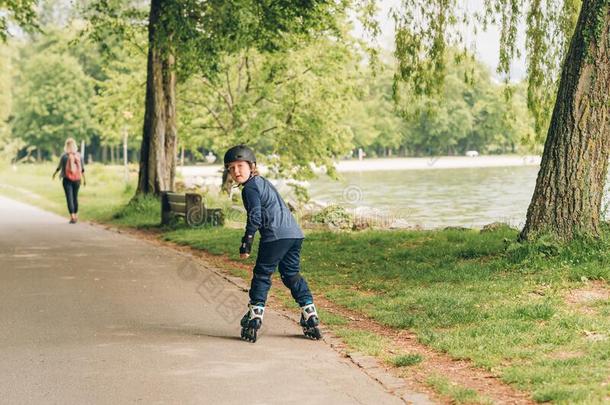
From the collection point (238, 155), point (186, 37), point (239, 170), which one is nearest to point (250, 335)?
point (239, 170)

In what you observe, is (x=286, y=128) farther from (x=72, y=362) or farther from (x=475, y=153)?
(x=475, y=153)

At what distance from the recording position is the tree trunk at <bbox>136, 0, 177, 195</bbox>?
69.4ft

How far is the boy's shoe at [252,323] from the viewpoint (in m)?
7.33

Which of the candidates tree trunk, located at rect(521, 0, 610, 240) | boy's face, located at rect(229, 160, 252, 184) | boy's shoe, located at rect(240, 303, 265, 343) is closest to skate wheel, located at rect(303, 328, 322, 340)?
boy's shoe, located at rect(240, 303, 265, 343)

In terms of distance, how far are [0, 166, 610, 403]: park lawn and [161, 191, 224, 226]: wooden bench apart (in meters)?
2.51

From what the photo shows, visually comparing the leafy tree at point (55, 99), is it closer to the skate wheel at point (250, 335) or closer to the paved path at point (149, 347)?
the paved path at point (149, 347)

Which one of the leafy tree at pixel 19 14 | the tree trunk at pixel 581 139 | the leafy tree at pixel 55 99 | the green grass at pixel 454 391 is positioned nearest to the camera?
the green grass at pixel 454 391

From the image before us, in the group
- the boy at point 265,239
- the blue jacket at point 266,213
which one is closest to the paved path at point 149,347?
the boy at point 265,239

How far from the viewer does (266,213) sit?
737cm

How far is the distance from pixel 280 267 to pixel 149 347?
1333 mm

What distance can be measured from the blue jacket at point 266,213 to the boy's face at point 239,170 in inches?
2.8

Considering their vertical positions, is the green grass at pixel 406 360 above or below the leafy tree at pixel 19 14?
below

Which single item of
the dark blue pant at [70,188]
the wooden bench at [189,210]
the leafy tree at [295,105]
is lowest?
the wooden bench at [189,210]

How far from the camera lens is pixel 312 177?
104 ft
